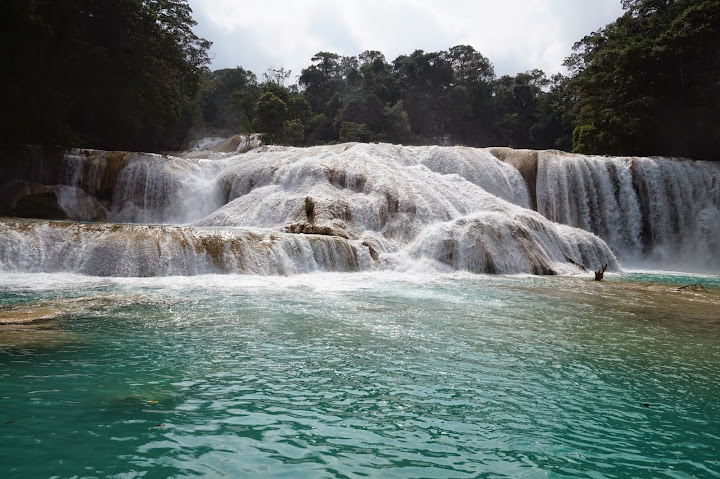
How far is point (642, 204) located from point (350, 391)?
81.4ft

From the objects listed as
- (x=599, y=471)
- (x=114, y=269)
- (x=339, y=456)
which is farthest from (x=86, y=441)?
(x=114, y=269)

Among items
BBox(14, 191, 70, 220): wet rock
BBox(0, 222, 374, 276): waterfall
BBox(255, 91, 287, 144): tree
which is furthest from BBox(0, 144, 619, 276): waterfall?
BBox(255, 91, 287, 144): tree

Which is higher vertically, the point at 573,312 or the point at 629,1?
the point at 629,1

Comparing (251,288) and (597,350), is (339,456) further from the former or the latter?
(251,288)

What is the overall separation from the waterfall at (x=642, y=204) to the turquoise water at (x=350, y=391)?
16.5m

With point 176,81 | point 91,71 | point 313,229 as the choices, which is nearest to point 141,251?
point 313,229

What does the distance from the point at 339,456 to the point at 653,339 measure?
6.16m

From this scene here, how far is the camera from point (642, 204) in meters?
25.5

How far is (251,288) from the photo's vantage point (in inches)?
461

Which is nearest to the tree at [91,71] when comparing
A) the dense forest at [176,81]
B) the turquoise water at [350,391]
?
the dense forest at [176,81]

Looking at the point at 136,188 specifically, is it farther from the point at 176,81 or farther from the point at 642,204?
the point at 642,204

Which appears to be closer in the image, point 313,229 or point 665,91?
point 313,229

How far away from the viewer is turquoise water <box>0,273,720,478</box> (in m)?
3.60

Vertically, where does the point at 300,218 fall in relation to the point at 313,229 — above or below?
above
